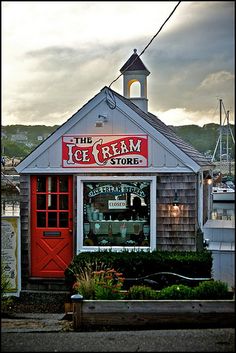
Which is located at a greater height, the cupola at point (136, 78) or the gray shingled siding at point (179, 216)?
the cupola at point (136, 78)

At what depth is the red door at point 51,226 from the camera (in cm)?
1188

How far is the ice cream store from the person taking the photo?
11.5 metres

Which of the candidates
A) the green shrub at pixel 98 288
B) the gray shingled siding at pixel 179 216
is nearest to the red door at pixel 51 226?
the gray shingled siding at pixel 179 216

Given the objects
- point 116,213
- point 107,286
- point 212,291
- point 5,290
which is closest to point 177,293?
point 212,291

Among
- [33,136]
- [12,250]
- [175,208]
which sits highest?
[33,136]

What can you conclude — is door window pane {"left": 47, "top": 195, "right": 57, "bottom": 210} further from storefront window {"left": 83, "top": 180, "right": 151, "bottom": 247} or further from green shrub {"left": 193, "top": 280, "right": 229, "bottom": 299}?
green shrub {"left": 193, "top": 280, "right": 229, "bottom": 299}

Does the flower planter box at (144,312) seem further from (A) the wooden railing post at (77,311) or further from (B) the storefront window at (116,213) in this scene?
(B) the storefront window at (116,213)

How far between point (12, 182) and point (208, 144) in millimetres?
5195

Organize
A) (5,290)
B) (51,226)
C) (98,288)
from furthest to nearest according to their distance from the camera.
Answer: (51,226), (5,290), (98,288)

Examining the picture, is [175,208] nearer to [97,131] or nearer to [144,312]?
[97,131]

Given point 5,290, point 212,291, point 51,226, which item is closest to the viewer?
point 212,291

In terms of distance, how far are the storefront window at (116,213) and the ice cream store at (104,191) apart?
20 millimetres

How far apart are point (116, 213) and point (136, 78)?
3691mm

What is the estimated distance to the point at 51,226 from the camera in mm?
11891
